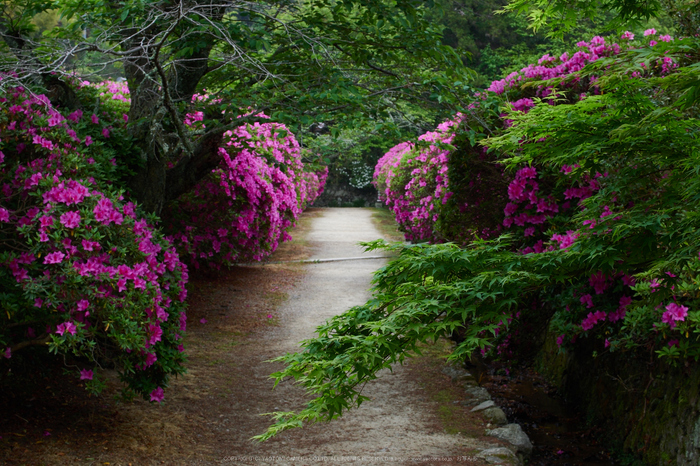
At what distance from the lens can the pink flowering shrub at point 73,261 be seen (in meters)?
3.27

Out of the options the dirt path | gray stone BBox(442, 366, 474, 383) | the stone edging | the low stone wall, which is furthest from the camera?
gray stone BBox(442, 366, 474, 383)

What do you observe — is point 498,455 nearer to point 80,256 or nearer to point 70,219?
point 80,256

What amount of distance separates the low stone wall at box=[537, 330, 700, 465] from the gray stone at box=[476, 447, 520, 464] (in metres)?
0.82

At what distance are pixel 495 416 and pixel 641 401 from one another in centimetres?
107

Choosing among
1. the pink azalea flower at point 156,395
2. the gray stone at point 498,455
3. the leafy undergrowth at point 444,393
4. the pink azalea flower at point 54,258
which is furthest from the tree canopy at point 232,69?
the gray stone at point 498,455

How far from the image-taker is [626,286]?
13.4 feet

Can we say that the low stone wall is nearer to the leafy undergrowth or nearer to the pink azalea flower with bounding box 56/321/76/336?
the leafy undergrowth

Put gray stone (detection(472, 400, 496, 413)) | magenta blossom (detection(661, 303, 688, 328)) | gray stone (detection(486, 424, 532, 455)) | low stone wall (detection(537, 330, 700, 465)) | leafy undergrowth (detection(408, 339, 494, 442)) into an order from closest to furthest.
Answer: magenta blossom (detection(661, 303, 688, 328))
low stone wall (detection(537, 330, 700, 465))
gray stone (detection(486, 424, 532, 455))
leafy undergrowth (detection(408, 339, 494, 442))
gray stone (detection(472, 400, 496, 413))

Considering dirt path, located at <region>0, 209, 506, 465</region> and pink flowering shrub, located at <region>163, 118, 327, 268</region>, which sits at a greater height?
pink flowering shrub, located at <region>163, 118, 327, 268</region>

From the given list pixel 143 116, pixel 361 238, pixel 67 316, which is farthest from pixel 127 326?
pixel 361 238

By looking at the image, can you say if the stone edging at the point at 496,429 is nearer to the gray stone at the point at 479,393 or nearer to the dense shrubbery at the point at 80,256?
the gray stone at the point at 479,393

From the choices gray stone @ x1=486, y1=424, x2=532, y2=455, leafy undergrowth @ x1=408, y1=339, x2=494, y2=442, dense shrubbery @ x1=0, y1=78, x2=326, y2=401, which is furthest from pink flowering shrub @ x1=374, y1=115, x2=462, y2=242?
dense shrubbery @ x1=0, y1=78, x2=326, y2=401

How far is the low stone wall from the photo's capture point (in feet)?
11.1

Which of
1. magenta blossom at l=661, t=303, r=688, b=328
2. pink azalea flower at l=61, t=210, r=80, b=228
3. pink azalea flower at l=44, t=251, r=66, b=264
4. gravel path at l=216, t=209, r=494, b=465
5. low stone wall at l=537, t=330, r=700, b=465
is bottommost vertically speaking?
gravel path at l=216, t=209, r=494, b=465
